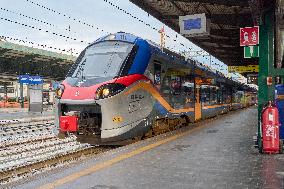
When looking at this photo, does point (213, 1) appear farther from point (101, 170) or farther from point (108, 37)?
point (101, 170)

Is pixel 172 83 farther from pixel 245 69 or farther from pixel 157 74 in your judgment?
pixel 245 69

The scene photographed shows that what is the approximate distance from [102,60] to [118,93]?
144cm

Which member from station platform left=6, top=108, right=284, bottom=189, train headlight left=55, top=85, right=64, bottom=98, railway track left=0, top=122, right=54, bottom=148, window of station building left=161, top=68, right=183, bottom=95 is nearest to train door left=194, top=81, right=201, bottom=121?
window of station building left=161, top=68, right=183, bottom=95

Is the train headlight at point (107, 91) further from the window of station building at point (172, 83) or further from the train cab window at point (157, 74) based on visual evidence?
the window of station building at point (172, 83)

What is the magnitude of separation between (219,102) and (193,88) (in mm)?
7723

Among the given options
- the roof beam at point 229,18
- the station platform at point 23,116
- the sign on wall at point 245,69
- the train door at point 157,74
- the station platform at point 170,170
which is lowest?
the station platform at point 23,116

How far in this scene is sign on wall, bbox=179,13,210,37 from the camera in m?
12.9

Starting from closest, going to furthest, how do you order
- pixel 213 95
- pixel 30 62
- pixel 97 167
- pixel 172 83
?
pixel 97 167
pixel 172 83
pixel 213 95
pixel 30 62

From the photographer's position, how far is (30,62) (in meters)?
32.1

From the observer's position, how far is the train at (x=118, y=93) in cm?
889

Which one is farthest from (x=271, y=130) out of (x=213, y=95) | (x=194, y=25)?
(x=213, y=95)

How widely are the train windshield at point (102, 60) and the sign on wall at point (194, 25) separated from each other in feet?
12.3

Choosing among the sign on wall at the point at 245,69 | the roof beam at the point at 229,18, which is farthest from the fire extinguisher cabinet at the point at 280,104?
the sign on wall at the point at 245,69

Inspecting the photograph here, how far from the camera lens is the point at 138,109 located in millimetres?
9641
